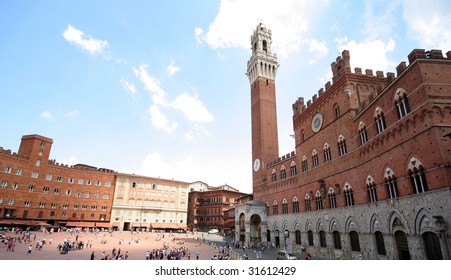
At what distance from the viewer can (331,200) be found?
93.9 ft

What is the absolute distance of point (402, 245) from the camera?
18516mm

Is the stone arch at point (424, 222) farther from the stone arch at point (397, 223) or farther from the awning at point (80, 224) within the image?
the awning at point (80, 224)

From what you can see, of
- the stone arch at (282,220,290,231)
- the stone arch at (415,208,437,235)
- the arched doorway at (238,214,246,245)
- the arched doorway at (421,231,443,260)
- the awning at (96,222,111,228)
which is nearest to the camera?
the arched doorway at (421,231,443,260)

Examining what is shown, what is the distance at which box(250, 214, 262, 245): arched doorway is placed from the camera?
43.9 meters

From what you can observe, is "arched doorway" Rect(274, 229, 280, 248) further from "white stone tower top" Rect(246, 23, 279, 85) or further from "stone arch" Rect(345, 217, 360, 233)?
"white stone tower top" Rect(246, 23, 279, 85)

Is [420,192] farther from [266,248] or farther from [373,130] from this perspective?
[266,248]

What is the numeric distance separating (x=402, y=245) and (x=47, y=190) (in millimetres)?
59203

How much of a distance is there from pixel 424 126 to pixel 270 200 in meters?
29.5

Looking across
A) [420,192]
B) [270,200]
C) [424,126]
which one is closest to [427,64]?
[424,126]

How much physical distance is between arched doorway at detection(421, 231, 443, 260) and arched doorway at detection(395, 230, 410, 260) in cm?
165

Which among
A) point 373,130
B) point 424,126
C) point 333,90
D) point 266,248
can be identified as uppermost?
point 333,90

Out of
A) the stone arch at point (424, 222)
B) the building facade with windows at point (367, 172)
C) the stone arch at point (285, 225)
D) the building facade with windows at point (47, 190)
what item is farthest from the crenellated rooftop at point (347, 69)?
the building facade with windows at point (47, 190)

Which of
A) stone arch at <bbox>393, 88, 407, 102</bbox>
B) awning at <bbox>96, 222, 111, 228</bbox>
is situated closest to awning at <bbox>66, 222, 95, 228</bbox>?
awning at <bbox>96, 222, 111, 228</bbox>
